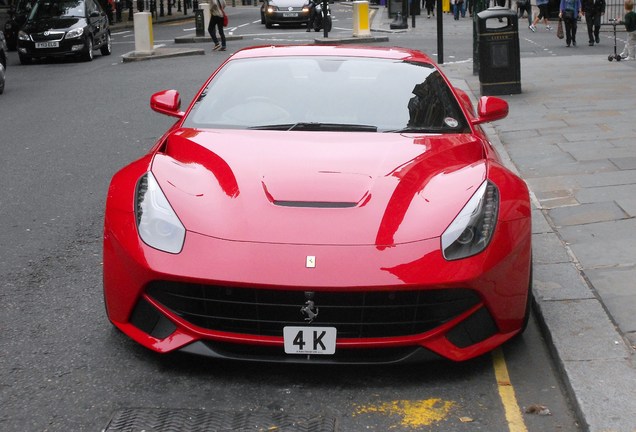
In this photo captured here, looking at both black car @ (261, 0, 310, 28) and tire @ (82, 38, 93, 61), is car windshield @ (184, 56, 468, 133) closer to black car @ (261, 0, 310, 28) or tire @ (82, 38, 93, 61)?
tire @ (82, 38, 93, 61)

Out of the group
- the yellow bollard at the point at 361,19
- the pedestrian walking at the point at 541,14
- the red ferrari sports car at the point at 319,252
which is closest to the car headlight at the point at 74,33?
the yellow bollard at the point at 361,19

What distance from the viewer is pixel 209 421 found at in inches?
161

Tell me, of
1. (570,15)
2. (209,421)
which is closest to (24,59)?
(570,15)

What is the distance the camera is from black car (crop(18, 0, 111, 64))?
25.6m

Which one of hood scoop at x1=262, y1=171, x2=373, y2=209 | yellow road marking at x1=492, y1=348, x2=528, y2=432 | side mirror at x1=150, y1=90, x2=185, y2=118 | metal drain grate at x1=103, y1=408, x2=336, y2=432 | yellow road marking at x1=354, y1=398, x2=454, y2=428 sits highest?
side mirror at x1=150, y1=90, x2=185, y2=118

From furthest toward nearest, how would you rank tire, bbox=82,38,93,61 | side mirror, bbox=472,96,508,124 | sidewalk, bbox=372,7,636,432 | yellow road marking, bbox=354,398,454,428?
tire, bbox=82,38,93,61 → side mirror, bbox=472,96,508,124 → sidewalk, bbox=372,7,636,432 → yellow road marking, bbox=354,398,454,428

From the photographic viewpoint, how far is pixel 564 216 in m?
7.54

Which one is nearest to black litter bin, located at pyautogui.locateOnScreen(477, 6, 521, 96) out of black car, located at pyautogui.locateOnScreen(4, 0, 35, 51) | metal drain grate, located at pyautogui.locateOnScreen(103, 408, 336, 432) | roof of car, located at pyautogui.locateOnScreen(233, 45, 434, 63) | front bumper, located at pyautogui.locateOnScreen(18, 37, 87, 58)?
roof of car, located at pyautogui.locateOnScreen(233, 45, 434, 63)

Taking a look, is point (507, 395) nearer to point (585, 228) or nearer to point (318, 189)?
point (318, 189)

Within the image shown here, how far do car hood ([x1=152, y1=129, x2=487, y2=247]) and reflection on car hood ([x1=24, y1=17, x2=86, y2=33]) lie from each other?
21430 millimetres

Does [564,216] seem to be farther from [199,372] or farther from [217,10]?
[217,10]

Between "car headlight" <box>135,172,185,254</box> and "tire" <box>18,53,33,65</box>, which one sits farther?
"tire" <box>18,53,33,65</box>

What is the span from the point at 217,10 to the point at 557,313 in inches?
960

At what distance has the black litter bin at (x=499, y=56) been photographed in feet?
52.0
